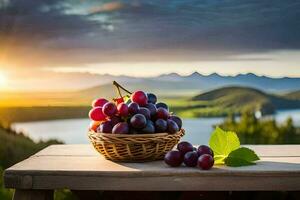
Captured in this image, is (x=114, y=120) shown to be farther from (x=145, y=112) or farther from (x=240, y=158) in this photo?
(x=240, y=158)

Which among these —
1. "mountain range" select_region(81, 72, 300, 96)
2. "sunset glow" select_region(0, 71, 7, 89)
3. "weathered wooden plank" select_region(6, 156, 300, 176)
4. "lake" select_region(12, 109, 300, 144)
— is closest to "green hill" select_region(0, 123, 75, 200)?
"lake" select_region(12, 109, 300, 144)

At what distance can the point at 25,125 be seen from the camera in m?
3.00

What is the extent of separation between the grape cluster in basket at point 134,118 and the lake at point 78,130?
116cm

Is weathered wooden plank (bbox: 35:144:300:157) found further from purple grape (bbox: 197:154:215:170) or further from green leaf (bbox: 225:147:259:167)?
purple grape (bbox: 197:154:215:170)


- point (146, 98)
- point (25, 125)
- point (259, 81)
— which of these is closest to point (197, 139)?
point (259, 81)

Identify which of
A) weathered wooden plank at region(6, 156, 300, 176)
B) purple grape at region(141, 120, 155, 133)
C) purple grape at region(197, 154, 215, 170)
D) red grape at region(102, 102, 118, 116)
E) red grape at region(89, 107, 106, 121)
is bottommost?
weathered wooden plank at region(6, 156, 300, 176)

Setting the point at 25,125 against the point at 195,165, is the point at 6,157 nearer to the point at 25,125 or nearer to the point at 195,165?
the point at 25,125

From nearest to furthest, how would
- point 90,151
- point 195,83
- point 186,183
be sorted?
point 186,183, point 90,151, point 195,83

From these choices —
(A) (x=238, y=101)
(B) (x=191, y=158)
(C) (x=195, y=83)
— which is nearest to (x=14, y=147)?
(C) (x=195, y=83)

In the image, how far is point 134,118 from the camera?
167 cm

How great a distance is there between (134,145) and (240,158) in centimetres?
33

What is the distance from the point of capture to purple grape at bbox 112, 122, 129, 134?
1.66 m

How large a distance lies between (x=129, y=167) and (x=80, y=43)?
1.38 meters

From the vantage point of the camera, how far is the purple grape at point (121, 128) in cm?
166
